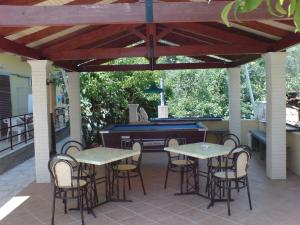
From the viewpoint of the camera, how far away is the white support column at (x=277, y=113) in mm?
7121

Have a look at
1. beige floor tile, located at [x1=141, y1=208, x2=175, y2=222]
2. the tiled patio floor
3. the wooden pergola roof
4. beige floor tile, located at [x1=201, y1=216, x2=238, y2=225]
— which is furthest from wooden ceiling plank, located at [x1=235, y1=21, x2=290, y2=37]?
beige floor tile, located at [x1=141, y1=208, x2=175, y2=222]

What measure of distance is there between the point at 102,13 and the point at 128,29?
3800 mm

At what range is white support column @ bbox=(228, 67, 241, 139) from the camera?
36.3 ft

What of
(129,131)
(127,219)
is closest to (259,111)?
(129,131)

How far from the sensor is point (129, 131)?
819 cm

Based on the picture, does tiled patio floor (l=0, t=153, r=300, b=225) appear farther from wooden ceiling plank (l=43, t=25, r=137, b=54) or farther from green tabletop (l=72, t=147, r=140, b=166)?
wooden ceiling plank (l=43, t=25, r=137, b=54)

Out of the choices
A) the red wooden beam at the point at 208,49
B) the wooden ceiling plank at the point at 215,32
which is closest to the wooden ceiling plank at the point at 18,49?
the red wooden beam at the point at 208,49

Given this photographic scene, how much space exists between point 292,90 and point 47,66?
15841 mm

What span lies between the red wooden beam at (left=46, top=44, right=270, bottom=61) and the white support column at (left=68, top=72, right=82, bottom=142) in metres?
3.13

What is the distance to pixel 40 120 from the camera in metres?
7.39

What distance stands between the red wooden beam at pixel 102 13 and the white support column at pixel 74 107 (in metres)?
6.78

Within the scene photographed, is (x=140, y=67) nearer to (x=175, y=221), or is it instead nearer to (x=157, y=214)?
(x=157, y=214)

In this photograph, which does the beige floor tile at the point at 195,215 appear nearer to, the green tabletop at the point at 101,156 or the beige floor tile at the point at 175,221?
the beige floor tile at the point at 175,221

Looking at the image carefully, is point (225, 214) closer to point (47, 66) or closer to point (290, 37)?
point (290, 37)
